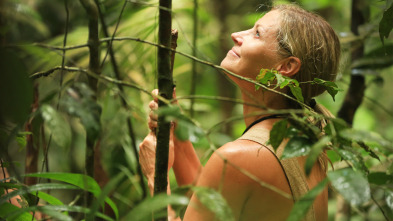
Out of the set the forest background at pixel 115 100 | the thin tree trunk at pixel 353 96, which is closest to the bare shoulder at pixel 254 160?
the forest background at pixel 115 100

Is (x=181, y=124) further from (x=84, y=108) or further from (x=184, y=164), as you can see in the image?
(x=184, y=164)

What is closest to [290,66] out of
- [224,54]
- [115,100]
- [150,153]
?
[150,153]

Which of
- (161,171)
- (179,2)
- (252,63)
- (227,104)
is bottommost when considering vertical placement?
(227,104)

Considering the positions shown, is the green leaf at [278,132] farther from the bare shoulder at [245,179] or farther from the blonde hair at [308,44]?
the blonde hair at [308,44]

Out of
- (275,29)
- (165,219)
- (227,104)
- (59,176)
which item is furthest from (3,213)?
(227,104)

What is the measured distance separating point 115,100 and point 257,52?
44cm

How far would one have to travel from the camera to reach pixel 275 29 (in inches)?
43.8

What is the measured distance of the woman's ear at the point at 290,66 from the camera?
3.52 feet

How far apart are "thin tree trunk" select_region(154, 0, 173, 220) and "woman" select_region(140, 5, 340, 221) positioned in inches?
9.5

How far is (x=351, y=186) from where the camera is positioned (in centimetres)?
53

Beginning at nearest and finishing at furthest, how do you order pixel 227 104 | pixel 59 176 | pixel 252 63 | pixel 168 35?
pixel 168 35
pixel 59 176
pixel 252 63
pixel 227 104

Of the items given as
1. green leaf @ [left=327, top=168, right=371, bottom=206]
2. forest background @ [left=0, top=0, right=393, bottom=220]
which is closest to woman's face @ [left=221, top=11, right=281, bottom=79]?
forest background @ [left=0, top=0, right=393, bottom=220]

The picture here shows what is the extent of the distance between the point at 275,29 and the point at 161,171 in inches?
21.5

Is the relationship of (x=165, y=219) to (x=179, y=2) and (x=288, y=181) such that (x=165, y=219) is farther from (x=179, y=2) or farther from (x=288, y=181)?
(x=179, y=2)
